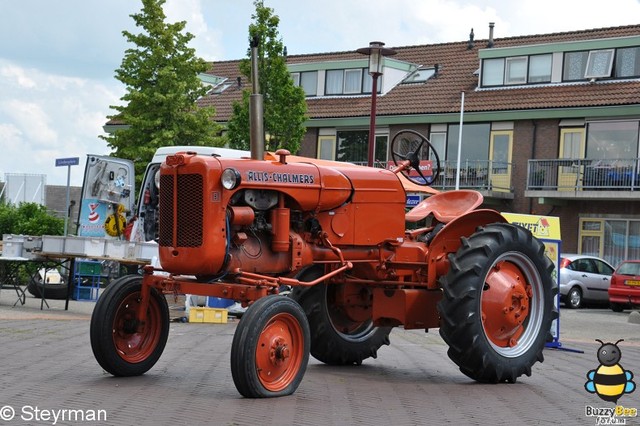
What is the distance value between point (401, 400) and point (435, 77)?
116 ft

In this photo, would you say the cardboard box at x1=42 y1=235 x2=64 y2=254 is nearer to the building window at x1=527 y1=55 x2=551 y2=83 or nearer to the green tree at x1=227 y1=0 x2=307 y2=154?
the green tree at x1=227 y1=0 x2=307 y2=154

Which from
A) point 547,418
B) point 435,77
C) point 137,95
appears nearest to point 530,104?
point 435,77

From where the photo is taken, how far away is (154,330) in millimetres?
Answer: 10703

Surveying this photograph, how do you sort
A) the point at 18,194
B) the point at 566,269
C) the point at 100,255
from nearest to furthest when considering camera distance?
the point at 100,255 → the point at 566,269 → the point at 18,194

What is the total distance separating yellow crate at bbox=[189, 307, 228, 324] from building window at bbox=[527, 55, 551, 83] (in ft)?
78.5

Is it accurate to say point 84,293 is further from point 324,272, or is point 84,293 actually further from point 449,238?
point 449,238

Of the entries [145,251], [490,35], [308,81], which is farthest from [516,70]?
[145,251]

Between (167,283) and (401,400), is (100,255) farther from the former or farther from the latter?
(401,400)

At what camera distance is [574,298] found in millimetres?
32000

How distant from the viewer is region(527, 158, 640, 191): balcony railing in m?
36.3

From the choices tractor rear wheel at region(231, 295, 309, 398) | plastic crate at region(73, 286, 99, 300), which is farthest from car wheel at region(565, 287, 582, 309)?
tractor rear wheel at region(231, 295, 309, 398)

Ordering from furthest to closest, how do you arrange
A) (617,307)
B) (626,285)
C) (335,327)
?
(617,307)
(626,285)
(335,327)

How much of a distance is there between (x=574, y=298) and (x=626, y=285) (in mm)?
2678

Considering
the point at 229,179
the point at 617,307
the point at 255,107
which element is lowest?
the point at 617,307
